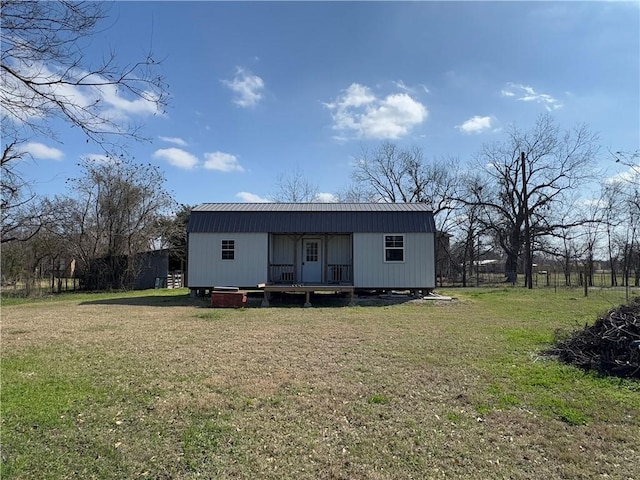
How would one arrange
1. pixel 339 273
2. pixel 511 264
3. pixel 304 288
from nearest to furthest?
pixel 304 288
pixel 339 273
pixel 511 264

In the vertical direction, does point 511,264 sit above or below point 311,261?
below

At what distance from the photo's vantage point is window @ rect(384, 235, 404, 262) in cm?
1548

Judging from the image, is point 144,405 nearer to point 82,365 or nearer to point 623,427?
point 82,365

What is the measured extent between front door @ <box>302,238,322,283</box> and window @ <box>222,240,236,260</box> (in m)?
2.82

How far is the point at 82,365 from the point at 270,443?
368 cm

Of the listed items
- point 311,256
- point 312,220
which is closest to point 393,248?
point 312,220

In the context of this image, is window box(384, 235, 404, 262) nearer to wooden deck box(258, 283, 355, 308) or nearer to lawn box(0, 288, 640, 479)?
wooden deck box(258, 283, 355, 308)

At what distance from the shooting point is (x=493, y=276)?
2830cm

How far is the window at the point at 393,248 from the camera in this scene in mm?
15477

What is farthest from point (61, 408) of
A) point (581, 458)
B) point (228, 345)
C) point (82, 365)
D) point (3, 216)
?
point (3, 216)

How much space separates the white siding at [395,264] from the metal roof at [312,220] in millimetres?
384

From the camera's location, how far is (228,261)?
15734 millimetres

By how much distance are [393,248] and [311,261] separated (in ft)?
11.2

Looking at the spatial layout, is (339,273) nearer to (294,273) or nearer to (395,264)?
(294,273)
